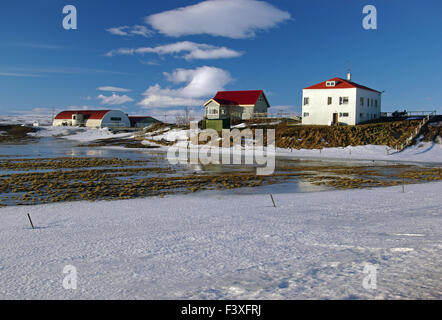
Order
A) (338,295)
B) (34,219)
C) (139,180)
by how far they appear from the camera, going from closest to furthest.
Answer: (338,295)
(34,219)
(139,180)

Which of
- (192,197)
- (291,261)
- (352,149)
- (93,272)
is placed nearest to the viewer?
(93,272)

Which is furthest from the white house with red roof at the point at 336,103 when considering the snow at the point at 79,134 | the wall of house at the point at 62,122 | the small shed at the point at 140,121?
the wall of house at the point at 62,122

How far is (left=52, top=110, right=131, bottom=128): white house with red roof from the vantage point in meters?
85.6

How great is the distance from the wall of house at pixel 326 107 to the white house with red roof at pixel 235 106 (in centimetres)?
1272

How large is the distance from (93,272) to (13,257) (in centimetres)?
197

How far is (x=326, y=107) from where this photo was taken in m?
47.3

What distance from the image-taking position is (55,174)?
20.5 meters

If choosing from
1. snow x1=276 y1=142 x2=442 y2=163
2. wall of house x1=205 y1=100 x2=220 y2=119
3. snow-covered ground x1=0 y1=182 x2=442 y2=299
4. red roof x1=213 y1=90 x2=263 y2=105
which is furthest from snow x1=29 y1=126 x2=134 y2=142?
snow-covered ground x1=0 y1=182 x2=442 y2=299

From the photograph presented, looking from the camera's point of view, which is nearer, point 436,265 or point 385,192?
point 436,265

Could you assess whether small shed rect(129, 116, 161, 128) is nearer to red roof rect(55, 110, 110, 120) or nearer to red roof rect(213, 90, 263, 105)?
red roof rect(55, 110, 110, 120)

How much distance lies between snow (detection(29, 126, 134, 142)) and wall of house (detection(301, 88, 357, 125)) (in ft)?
104

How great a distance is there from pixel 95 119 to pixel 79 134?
13.7m
